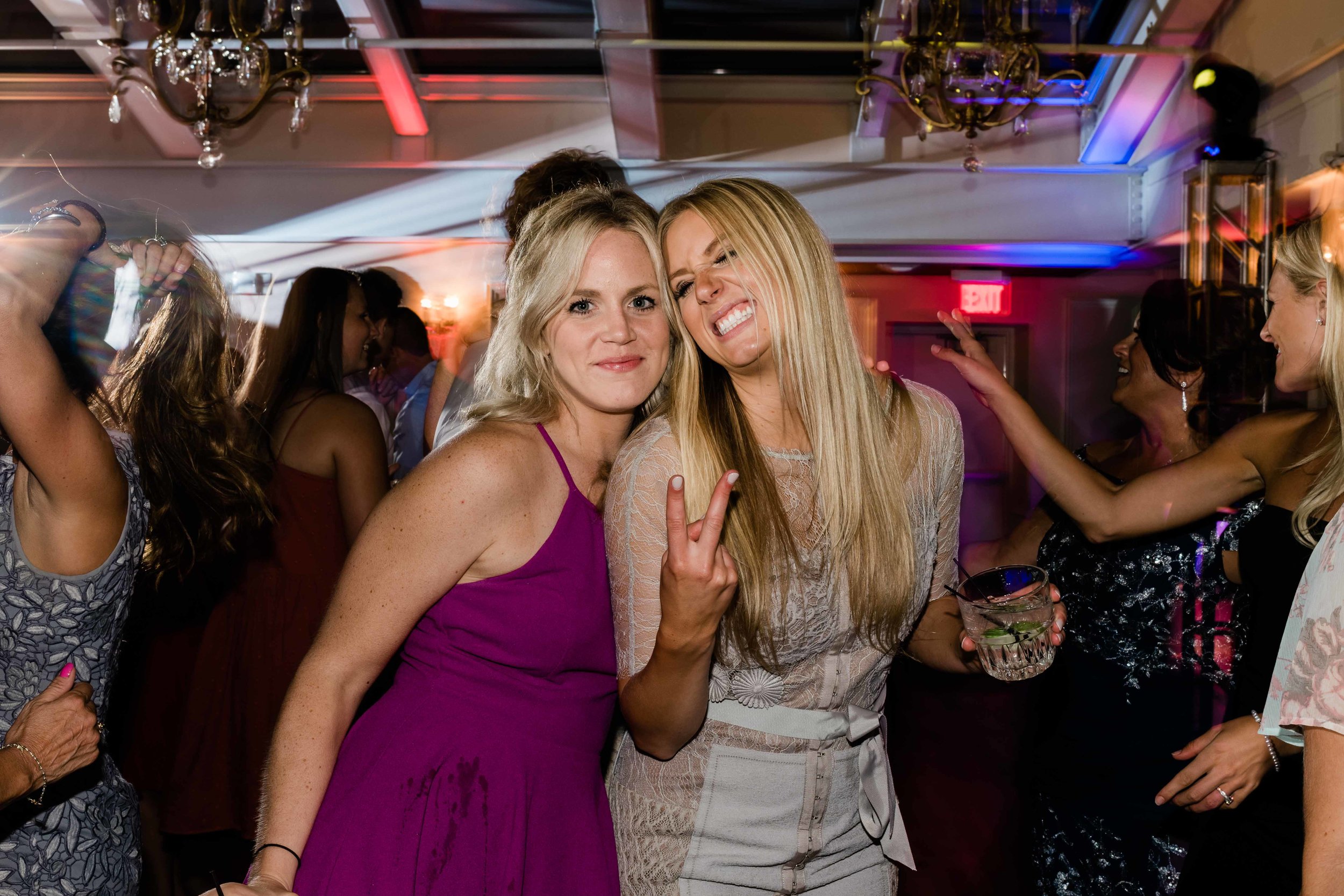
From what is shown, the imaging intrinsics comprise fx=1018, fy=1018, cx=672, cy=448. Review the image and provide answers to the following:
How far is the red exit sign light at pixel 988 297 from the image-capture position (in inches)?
293

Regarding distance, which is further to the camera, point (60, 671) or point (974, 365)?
point (974, 365)

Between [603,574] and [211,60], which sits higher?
[211,60]

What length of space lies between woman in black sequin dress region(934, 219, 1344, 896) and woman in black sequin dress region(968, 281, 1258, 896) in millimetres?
65

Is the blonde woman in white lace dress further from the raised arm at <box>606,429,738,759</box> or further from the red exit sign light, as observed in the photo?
the red exit sign light

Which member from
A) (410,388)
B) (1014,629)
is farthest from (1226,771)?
(410,388)

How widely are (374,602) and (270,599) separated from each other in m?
1.49

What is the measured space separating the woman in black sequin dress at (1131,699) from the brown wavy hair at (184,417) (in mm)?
1862

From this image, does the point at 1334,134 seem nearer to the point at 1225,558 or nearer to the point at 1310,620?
the point at 1225,558

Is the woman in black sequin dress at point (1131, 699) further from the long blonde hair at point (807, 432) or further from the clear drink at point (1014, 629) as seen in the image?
the long blonde hair at point (807, 432)

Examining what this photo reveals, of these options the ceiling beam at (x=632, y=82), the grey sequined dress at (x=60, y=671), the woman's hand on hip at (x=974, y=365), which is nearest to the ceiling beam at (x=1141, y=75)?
the ceiling beam at (x=632, y=82)

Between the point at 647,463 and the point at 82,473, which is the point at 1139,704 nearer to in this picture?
the point at 647,463

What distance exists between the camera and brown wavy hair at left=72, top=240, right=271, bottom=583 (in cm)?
181

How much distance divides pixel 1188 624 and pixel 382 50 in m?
5.39

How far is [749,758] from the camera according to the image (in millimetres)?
1437
